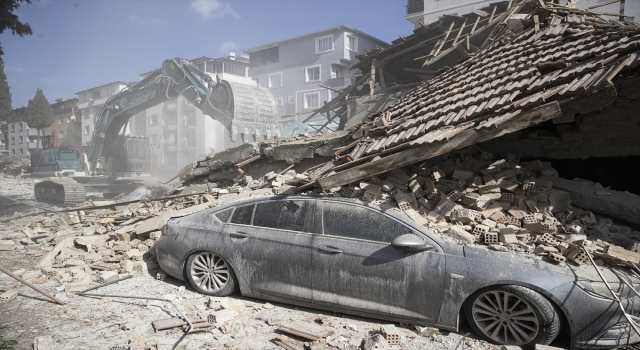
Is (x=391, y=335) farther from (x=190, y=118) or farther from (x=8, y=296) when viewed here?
(x=190, y=118)

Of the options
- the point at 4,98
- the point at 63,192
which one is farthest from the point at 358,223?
Result: the point at 4,98

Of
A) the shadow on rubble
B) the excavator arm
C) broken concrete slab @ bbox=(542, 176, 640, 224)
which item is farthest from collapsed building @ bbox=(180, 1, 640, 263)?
the shadow on rubble

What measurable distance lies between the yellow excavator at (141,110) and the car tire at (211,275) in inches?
269

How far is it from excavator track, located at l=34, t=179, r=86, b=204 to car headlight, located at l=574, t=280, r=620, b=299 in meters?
16.3

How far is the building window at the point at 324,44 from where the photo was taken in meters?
40.1

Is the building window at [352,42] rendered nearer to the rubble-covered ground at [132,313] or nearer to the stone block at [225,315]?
the rubble-covered ground at [132,313]

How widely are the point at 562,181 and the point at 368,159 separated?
109 inches

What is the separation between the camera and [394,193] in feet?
16.7

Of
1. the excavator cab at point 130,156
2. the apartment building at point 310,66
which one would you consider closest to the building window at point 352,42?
the apartment building at point 310,66

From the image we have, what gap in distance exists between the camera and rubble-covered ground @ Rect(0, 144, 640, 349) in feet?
12.9

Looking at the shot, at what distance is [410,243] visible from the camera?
12.7ft

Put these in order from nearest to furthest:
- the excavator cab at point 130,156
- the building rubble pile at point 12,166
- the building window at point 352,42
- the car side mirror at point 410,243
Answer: the car side mirror at point 410,243, the excavator cab at point 130,156, the building rubble pile at point 12,166, the building window at point 352,42

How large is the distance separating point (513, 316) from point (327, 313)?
1932 mm

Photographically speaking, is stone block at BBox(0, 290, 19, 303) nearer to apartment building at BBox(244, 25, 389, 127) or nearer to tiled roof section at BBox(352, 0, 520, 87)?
tiled roof section at BBox(352, 0, 520, 87)
